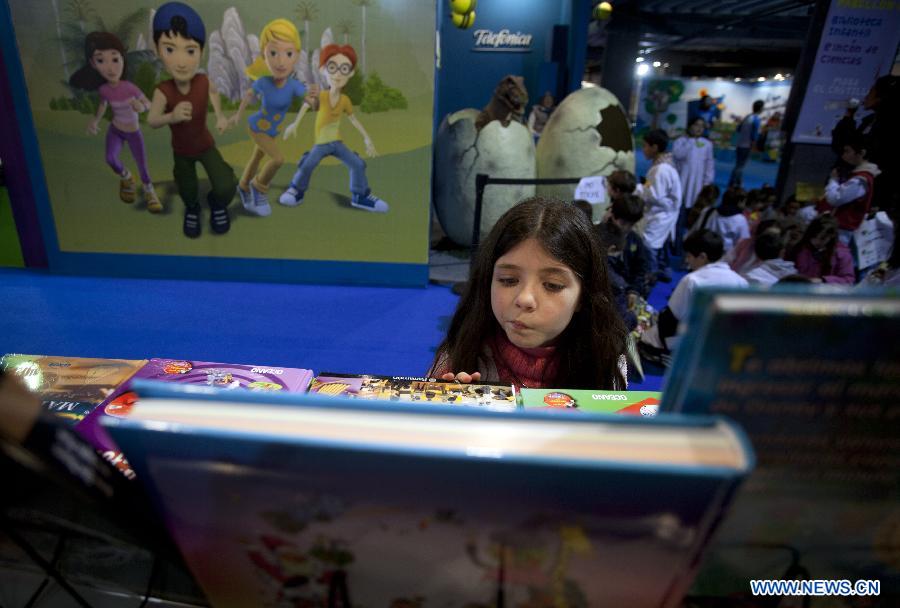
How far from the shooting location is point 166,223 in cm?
376

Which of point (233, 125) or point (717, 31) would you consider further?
point (717, 31)

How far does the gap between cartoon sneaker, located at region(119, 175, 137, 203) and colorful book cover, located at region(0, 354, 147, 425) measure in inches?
134

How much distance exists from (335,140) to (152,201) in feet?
4.76

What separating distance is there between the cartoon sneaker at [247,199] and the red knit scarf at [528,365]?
314 centimetres

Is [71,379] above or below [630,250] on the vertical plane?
above

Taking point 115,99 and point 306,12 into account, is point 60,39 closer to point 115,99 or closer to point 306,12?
point 115,99

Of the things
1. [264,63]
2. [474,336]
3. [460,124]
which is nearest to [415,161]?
[460,124]

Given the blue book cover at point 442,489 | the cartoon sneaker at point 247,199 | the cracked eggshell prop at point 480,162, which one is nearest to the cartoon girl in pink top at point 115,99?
the cartoon sneaker at point 247,199

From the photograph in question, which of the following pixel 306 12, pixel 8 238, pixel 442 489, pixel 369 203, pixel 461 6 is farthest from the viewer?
pixel 461 6

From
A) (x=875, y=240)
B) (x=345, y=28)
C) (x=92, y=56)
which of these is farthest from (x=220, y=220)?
(x=875, y=240)

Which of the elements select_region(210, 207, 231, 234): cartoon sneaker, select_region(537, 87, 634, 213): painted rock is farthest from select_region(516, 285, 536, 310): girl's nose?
select_region(210, 207, 231, 234): cartoon sneaker

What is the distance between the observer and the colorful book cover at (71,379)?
2.20ft

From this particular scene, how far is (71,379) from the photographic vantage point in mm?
741

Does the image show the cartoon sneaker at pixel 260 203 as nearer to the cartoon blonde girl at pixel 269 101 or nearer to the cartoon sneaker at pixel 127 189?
the cartoon blonde girl at pixel 269 101
